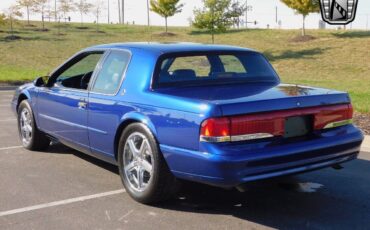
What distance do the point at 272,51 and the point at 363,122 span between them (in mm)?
24201

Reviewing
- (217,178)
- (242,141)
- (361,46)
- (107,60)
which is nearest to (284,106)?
(242,141)

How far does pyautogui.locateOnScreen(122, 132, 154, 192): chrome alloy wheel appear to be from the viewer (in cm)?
471

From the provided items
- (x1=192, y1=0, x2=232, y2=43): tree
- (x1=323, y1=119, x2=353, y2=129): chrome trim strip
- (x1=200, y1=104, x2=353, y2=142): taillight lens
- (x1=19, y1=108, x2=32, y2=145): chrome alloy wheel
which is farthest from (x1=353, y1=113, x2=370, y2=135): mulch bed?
(x1=192, y1=0, x2=232, y2=43): tree

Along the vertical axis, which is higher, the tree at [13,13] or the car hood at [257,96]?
the tree at [13,13]

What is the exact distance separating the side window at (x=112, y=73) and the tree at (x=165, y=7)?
39258 mm

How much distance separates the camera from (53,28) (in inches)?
1946

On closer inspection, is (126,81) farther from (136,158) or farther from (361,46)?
(361,46)

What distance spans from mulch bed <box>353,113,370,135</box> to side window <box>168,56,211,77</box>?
12.0ft

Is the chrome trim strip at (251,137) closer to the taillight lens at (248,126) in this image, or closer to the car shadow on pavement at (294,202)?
the taillight lens at (248,126)

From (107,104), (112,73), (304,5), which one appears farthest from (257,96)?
(304,5)

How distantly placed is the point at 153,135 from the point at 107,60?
4.54 ft

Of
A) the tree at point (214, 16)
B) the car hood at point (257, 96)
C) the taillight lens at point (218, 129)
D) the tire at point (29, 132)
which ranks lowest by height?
the tire at point (29, 132)

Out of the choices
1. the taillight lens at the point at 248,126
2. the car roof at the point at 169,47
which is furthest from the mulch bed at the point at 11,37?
the taillight lens at the point at 248,126

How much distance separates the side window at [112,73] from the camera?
5.25 m
